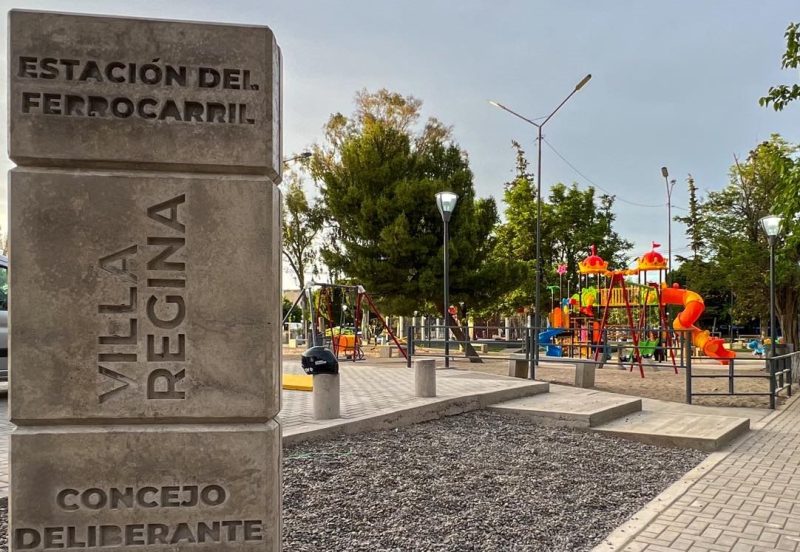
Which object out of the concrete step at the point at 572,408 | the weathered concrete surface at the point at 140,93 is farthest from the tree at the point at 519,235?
the weathered concrete surface at the point at 140,93

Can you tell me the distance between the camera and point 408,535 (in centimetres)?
416

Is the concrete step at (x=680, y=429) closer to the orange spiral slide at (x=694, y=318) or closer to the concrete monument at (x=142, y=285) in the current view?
the concrete monument at (x=142, y=285)

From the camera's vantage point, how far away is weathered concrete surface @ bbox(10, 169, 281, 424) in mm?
2248

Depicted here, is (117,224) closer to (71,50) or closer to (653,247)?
(71,50)

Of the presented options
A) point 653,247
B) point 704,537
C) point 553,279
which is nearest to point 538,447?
point 704,537

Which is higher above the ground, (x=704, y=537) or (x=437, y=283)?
(x=437, y=283)

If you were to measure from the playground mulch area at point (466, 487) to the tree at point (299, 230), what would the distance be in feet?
89.4

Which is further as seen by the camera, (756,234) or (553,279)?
(553,279)

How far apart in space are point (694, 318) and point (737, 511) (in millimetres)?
17084

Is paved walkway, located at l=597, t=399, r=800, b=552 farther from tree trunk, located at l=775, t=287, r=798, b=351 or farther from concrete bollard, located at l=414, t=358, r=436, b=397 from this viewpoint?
tree trunk, located at l=775, t=287, r=798, b=351

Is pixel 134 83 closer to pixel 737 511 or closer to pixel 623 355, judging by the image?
pixel 737 511

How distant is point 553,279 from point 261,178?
3746 centimetres

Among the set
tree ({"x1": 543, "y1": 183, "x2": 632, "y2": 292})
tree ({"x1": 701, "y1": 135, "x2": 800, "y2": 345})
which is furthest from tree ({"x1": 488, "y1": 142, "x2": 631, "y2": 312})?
tree ({"x1": 701, "y1": 135, "x2": 800, "y2": 345})

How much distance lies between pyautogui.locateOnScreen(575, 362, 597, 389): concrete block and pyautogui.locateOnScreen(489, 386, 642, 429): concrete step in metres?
1.68
